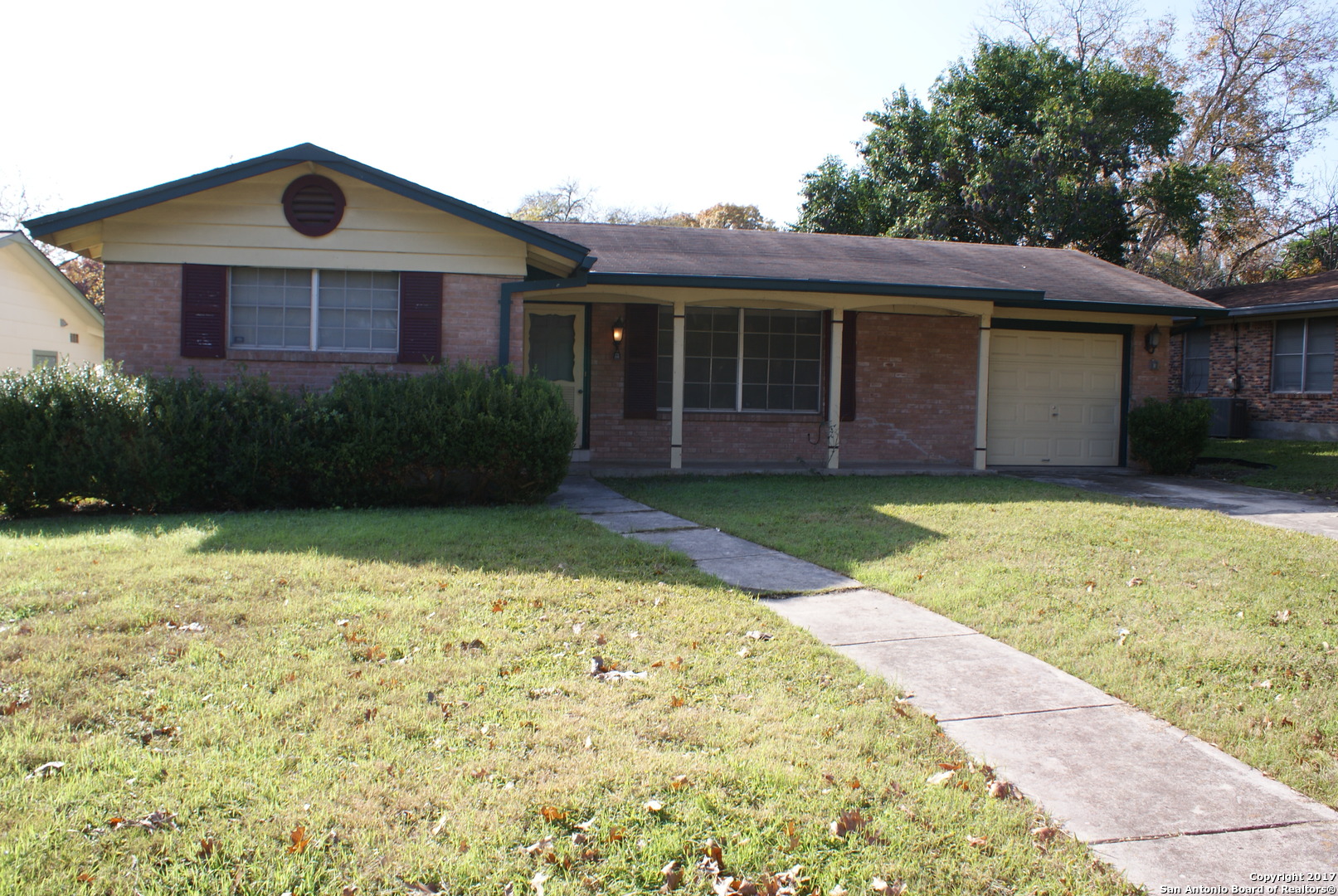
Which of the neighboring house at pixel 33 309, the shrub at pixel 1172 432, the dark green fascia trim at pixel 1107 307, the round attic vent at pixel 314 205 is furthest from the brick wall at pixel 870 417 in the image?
the neighboring house at pixel 33 309

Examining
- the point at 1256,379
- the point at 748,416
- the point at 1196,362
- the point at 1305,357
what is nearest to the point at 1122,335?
the point at 748,416

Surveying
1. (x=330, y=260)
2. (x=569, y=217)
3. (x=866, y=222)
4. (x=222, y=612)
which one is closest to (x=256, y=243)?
(x=330, y=260)

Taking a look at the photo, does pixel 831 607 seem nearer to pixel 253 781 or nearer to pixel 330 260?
pixel 253 781

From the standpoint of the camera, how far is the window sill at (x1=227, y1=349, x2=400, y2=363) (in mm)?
9820

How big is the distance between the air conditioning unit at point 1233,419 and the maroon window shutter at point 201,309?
1872cm

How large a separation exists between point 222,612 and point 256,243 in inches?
246

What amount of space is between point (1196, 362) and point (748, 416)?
43.1 feet

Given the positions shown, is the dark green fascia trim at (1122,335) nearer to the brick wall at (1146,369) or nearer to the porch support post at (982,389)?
the brick wall at (1146,369)

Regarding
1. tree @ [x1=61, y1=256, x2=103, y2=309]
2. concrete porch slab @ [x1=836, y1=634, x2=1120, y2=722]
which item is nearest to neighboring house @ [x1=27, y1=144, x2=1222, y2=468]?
concrete porch slab @ [x1=836, y1=634, x2=1120, y2=722]

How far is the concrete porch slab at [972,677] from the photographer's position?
12.7ft

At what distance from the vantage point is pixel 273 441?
8.37 metres

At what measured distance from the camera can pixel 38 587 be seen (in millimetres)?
5055

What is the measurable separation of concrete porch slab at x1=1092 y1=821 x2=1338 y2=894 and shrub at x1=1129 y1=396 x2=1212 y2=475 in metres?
11.7

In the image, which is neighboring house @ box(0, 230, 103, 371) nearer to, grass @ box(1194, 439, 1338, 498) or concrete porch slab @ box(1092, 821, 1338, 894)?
concrete porch slab @ box(1092, 821, 1338, 894)
